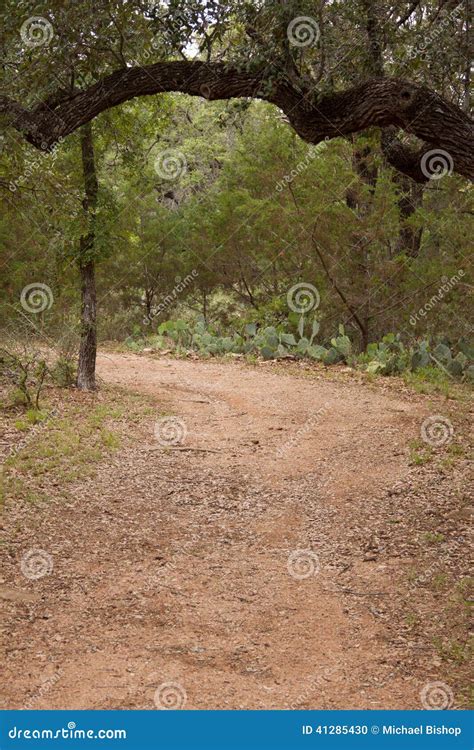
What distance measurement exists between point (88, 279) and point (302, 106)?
530 centimetres

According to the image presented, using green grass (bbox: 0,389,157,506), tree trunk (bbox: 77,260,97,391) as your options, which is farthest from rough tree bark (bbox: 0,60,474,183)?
tree trunk (bbox: 77,260,97,391)

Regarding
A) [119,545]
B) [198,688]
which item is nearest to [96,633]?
[198,688]

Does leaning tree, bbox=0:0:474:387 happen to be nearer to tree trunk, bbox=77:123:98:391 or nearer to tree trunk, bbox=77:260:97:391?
tree trunk, bbox=77:123:98:391

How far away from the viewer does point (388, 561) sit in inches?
247

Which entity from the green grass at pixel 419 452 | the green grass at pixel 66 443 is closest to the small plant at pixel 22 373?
the green grass at pixel 66 443

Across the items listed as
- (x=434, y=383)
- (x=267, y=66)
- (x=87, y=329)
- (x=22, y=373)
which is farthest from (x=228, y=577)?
(x=434, y=383)

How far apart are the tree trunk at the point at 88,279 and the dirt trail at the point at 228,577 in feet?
5.83

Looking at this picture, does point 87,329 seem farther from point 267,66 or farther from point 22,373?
point 267,66

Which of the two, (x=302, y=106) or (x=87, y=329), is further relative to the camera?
(x=87, y=329)

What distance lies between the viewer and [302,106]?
6684 mm

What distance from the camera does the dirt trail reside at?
4516mm

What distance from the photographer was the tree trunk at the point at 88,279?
10.8 metres

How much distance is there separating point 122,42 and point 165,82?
31.4 inches

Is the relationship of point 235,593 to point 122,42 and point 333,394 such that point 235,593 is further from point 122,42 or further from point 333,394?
point 333,394
